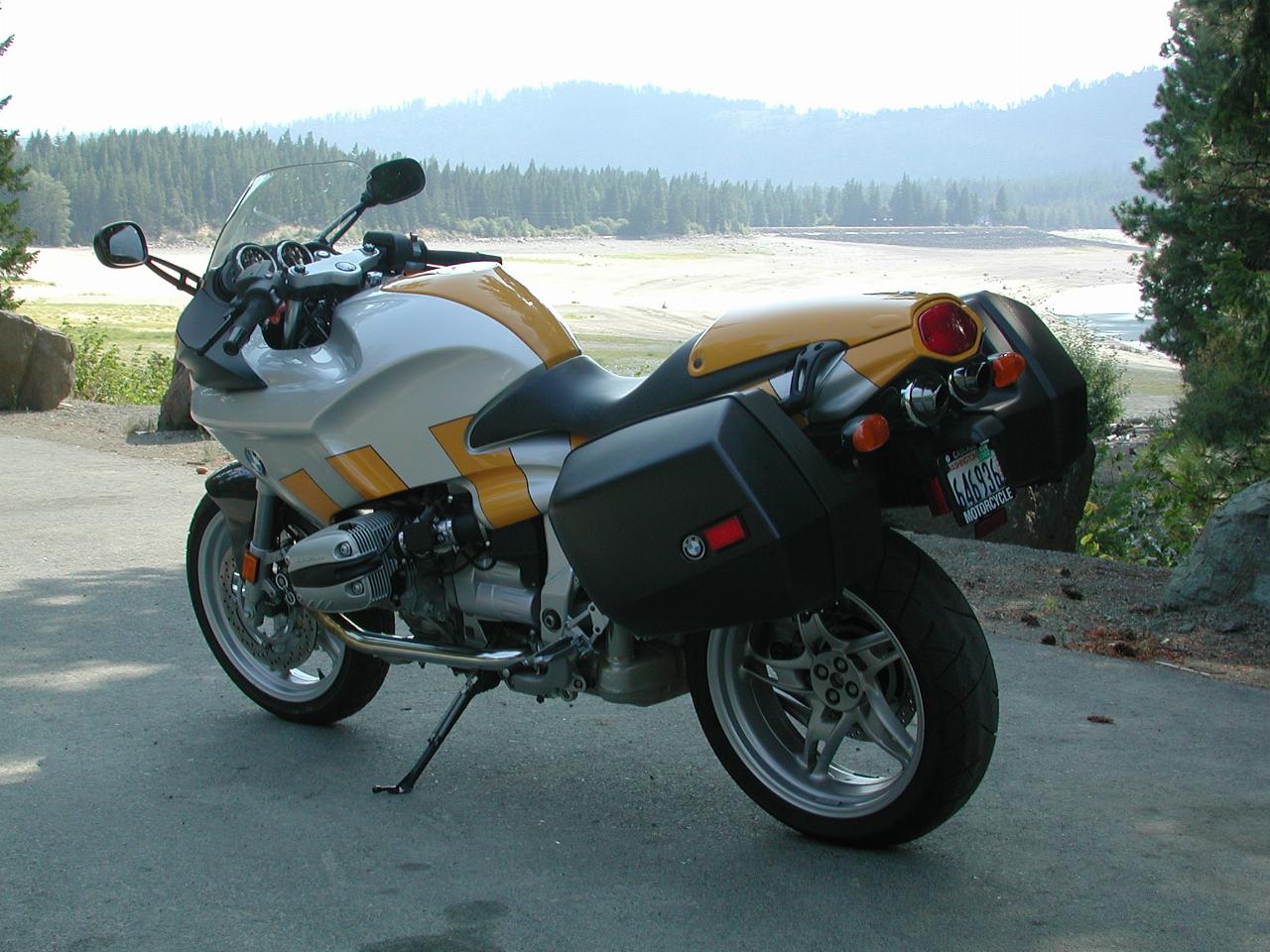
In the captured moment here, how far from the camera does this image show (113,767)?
4531 millimetres

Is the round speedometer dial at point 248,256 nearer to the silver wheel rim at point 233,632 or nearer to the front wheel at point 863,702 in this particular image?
the silver wheel rim at point 233,632

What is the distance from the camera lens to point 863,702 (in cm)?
379

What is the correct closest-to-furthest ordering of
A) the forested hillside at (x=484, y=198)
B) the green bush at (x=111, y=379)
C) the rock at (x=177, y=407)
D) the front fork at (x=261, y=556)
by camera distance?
the front fork at (x=261, y=556) → the rock at (x=177, y=407) → the green bush at (x=111, y=379) → the forested hillside at (x=484, y=198)

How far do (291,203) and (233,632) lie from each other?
1.48m

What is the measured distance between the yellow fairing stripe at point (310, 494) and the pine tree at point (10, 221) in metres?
19.7

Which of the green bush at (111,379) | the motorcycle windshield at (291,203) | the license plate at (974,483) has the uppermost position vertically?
the motorcycle windshield at (291,203)

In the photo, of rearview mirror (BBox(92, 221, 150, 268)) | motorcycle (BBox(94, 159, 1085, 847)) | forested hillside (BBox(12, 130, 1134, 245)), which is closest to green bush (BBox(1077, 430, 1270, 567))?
forested hillside (BBox(12, 130, 1134, 245))

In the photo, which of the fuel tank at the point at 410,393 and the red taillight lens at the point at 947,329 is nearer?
the red taillight lens at the point at 947,329

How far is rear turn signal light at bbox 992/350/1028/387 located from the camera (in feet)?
11.4

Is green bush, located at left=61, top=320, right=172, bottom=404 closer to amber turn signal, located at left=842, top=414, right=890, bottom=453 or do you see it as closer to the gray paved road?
the gray paved road

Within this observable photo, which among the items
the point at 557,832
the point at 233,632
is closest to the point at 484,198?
the point at 233,632

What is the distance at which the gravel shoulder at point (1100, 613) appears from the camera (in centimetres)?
621

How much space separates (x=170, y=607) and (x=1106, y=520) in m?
7.33

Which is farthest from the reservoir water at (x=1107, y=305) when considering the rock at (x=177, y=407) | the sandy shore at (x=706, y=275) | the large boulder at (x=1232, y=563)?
the large boulder at (x=1232, y=563)
